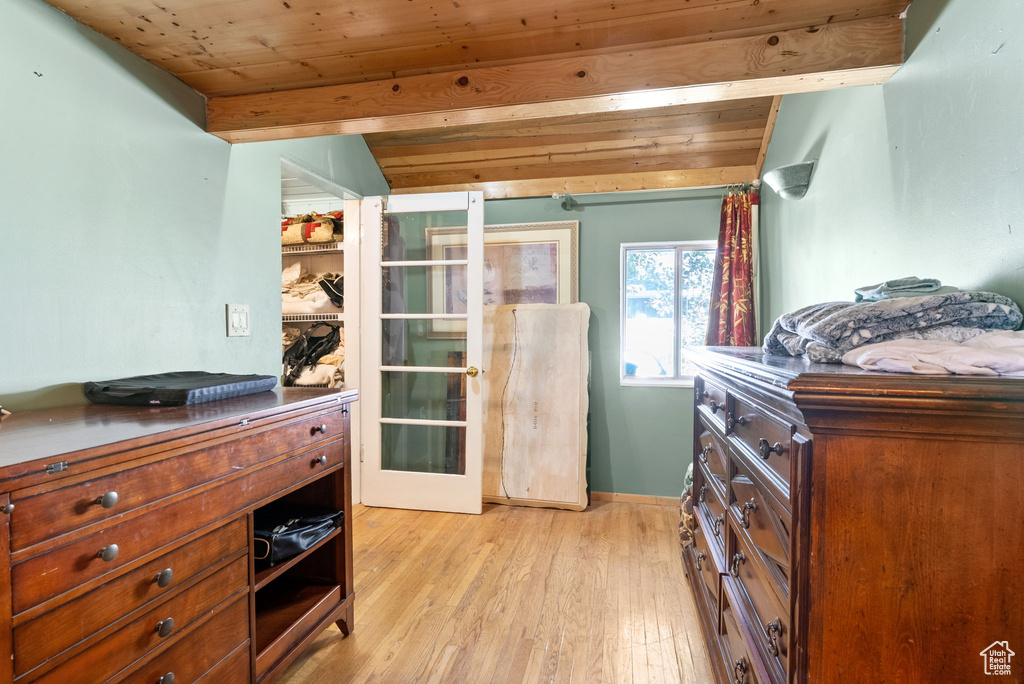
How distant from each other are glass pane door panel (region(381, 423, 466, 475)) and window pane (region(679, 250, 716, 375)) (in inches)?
62.0

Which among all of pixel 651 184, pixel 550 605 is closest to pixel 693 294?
pixel 651 184

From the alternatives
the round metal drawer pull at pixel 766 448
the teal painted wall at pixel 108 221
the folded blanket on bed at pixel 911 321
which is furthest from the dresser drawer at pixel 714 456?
the teal painted wall at pixel 108 221

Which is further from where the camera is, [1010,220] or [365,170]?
[365,170]

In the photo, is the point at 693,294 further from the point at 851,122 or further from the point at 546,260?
the point at 851,122

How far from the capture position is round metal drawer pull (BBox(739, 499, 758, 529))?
1.10m

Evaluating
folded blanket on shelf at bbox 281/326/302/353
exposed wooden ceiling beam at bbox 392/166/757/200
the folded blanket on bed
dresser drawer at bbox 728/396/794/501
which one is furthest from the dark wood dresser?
folded blanket on shelf at bbox 281/326/302/353

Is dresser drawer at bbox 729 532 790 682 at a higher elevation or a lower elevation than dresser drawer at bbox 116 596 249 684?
higher

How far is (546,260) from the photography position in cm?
318

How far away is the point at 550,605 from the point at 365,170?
275 cm

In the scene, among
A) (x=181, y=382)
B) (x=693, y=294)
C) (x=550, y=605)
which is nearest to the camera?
(x=181, y=382)

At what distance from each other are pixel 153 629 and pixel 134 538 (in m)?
0.22

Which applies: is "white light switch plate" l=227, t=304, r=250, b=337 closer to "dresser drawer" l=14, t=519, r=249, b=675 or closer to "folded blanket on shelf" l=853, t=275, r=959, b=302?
"dresser drawer" l=14, t=519, r=249, b=675

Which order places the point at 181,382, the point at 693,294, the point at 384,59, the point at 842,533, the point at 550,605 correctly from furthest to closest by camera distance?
the point at 693,294 < the point at 550,605 < the point at 384,59 < the point at 181,382 < the point at 842,533

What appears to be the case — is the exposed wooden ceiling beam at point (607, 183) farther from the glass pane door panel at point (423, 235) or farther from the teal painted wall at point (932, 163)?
the teal painted wall at point (932, 163)
